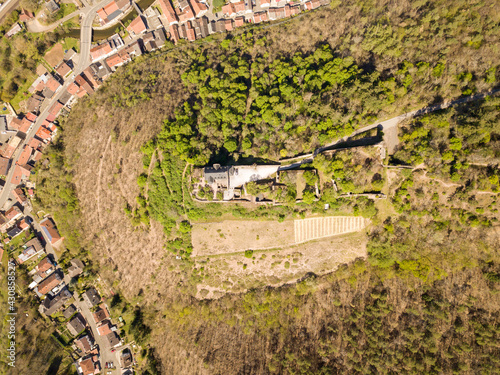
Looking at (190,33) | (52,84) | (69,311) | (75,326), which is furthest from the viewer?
(52,84)

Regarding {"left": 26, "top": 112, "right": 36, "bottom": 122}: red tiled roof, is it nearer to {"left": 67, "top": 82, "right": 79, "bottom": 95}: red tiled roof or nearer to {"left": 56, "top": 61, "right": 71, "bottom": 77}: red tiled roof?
{"left": 67, "top": 82, "right": 79, "bottom": 95}: red tiled roof

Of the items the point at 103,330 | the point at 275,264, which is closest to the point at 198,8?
the point at 275,264

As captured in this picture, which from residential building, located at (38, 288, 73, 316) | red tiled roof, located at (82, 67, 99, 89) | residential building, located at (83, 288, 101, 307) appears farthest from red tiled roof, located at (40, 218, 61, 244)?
red tiled roof, located at (82, 67, 99, 89)

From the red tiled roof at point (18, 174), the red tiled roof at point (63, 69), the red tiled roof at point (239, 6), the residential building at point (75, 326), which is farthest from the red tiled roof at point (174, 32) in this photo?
the residential building at point (75, 326)

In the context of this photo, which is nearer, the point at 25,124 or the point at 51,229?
the point at 51,229

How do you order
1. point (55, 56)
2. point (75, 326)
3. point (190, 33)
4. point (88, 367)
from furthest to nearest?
1. point (55, 56)
2. point (190, 33)
3. point (75, 326)
4. point (88, 367)

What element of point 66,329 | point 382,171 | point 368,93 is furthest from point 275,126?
point 66,329

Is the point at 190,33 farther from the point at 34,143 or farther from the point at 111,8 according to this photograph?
the point at 34,143
